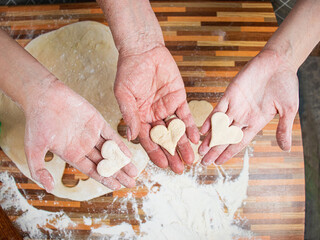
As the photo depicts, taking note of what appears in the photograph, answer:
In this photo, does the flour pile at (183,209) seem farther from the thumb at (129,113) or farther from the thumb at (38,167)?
the thumb at (38,167)

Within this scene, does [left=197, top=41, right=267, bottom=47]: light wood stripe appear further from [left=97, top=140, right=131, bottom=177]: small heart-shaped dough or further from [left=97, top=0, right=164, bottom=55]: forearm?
[left=97, top=140, right=131, bottom=177]: small heart-shaped dough

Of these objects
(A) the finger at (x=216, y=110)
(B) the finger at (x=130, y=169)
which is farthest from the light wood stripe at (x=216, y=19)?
(B) the finger at (x=130, y=169)

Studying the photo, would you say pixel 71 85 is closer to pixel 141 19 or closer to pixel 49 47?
pixel 49 47

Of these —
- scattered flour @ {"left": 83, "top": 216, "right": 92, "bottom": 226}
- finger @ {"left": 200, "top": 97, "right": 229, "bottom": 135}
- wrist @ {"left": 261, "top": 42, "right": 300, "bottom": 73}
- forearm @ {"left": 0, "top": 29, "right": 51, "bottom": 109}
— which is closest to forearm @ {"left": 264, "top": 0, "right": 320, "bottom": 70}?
wrist @ {"left": 261, "top": 42, "right": 300, "bottom": 73}

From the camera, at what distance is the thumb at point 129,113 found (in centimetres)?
136

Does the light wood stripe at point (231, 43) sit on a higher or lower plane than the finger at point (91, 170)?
higher

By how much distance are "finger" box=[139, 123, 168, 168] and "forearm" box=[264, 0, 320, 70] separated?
0.82 meters

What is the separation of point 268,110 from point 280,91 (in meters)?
0.12

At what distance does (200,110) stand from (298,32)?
0.71m

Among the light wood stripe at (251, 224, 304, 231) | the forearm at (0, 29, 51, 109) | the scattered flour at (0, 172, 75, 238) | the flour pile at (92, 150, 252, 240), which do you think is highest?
the forearm at (0, 29, 51, 109)

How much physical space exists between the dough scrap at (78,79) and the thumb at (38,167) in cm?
46

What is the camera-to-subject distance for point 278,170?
1.76 meters

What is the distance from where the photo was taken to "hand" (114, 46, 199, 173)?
1498 millimetres

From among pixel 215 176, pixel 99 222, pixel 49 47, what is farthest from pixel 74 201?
pixel 49 47
